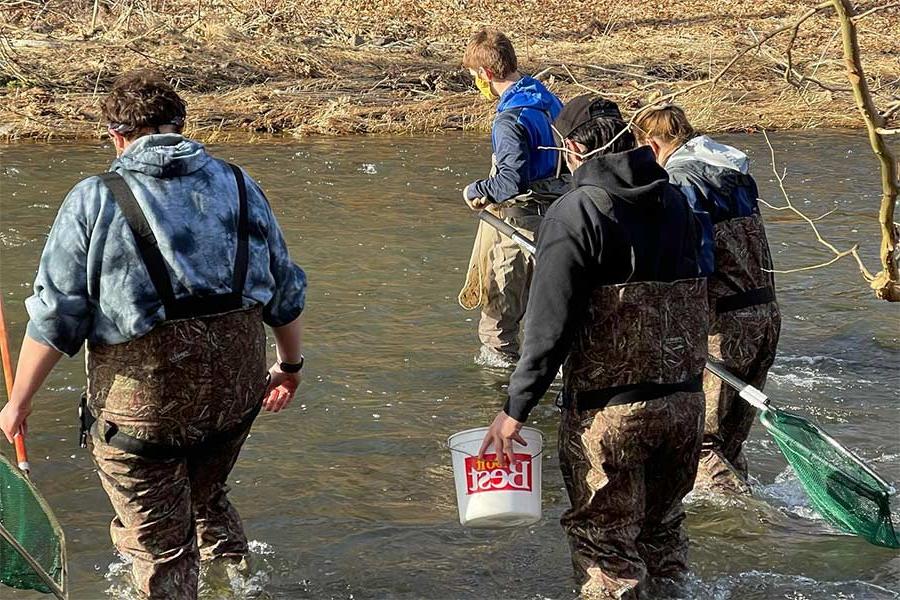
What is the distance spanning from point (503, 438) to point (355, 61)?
16.0 meters

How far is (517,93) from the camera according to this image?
22.8 feet

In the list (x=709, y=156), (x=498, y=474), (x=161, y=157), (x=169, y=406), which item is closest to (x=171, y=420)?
(x=169, y=406)

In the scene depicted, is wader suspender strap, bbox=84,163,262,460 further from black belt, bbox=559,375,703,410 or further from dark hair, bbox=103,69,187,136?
black belt, bbox=559,375,703,410

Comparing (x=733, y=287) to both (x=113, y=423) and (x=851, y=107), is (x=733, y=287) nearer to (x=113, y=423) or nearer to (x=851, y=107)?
(x=113, y=423)

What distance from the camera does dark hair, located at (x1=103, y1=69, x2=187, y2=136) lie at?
12.7ft

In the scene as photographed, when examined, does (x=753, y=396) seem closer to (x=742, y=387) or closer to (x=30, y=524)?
(x=742, y=387)

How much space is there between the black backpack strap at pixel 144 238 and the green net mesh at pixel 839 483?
8.04ft

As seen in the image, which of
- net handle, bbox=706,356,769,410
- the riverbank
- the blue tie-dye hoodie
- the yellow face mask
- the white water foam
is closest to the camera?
the blue tie-dye hoodie

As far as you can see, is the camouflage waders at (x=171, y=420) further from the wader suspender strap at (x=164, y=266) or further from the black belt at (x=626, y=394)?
the black belt at (x=626, y=394)

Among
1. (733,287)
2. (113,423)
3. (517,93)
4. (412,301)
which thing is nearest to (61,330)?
(113,423)

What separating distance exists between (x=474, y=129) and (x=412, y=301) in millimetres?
7822

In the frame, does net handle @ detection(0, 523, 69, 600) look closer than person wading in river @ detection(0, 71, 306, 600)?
Yes

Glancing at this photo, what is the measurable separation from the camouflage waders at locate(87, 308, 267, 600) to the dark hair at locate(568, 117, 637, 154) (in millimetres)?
1244

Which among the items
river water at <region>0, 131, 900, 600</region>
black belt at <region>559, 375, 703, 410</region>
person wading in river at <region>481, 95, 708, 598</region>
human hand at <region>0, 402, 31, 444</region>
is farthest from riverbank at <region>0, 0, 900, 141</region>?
human hand at <region>0, 402, 31, 444</region>
